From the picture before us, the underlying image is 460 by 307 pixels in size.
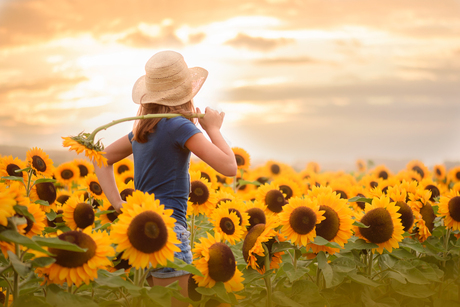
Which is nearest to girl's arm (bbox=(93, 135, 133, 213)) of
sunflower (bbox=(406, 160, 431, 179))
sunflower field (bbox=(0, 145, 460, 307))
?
Result: sunflower field (bbox=(0, 145, 460, 307))

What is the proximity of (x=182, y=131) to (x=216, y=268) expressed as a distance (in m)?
0.96

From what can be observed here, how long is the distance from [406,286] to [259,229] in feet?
4.75

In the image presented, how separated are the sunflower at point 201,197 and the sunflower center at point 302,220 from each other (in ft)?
4.36

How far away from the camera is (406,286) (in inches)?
144

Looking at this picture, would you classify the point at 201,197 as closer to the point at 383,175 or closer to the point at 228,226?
the point at 228,226

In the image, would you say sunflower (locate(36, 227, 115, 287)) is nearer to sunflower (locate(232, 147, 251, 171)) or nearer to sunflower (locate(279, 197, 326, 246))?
sunflower (locate(279, 197, 326, 246))

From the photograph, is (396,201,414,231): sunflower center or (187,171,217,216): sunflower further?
(187,171,217,216): sunflower

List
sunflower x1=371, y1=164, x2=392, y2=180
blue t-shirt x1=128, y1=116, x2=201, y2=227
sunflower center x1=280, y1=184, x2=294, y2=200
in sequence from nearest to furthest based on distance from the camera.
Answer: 1. blue t-shirt x1=128, y1=116, x2=201, y2=227
2. sunflower center x1=280, y1=184, x2=294, y2=200
3. sunflower x1=371, y1=164, x2=392, y2=180

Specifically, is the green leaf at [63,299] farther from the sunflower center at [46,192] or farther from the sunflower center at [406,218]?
the sunflower center at [406,218]

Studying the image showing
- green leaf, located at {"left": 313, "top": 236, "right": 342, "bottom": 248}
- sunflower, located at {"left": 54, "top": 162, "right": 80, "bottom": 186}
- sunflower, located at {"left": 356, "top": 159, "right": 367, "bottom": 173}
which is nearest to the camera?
green leaf, located at {"left": 313, "top": 236, "right": 342, "bottom": 248}

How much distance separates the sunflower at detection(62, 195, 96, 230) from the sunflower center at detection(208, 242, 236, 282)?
1387 mm

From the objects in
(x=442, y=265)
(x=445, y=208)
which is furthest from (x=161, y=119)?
(x=442, y=265)

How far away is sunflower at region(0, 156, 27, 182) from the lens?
15.6ft

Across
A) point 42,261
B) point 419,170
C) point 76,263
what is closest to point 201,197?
point 76,263
